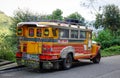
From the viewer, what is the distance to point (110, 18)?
3894 cm

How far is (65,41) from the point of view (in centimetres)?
1653

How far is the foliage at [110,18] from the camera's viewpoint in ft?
128

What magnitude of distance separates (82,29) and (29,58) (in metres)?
4.22

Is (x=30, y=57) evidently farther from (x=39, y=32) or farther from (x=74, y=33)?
(x=74, y=33)

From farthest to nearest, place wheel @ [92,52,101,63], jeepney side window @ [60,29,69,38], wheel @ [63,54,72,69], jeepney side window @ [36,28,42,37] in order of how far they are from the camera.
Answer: wheel @ [92,52,101,63]
wheel @ [63,54,72,69]
jeepney side window @ [60,29,69,38]
jeepney side window @ [36,28,42,37]

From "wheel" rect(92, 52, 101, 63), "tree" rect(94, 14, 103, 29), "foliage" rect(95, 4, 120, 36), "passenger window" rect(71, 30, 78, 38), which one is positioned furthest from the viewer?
"tree" rect(94, 14, 103, 29)

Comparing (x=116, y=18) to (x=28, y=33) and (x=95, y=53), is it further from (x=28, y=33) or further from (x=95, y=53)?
(x=28, y=33)

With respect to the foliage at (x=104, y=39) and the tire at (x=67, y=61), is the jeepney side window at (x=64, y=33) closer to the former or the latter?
the tire at (x=67, y=61)

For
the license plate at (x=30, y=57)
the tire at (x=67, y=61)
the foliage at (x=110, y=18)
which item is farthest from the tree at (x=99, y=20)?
the license plate at (x=30, y=57)

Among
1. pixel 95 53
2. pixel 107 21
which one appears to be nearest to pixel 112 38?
pixel 107 21

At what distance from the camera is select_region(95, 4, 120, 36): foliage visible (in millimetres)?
38938

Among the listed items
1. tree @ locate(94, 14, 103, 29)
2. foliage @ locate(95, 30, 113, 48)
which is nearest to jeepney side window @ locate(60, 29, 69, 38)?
foliage @ locate(95, 30, 113, 48)

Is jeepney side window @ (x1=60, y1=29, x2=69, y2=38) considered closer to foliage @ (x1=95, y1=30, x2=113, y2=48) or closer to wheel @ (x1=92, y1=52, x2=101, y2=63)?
wheel @ (x1=92, y1=52, x2=101, y2=63)

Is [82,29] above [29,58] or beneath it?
above
